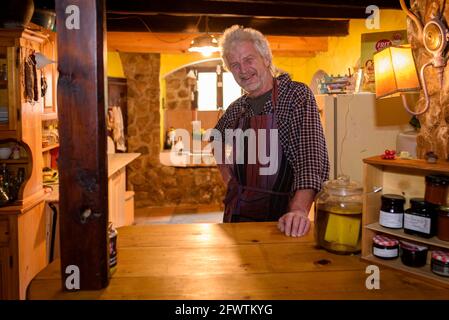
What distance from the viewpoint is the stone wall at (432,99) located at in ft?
5.00

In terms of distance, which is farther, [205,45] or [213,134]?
[205,45]

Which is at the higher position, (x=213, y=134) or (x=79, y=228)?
(x=213, y=134)

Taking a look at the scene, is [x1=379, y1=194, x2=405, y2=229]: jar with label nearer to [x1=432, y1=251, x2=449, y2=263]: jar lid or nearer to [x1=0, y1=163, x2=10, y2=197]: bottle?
[x1=432, y1=251, x2=449, y2=263]: jar lid

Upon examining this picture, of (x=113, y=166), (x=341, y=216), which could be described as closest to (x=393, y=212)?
(x=341, y=216)

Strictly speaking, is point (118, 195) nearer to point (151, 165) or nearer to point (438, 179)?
point (151, 165)

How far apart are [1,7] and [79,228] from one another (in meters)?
2.24

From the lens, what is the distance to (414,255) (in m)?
1.06

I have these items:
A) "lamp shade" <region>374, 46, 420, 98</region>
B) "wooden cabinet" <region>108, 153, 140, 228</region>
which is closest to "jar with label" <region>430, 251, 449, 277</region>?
"lamp shade" <region>374, 46, 420, 98</region>

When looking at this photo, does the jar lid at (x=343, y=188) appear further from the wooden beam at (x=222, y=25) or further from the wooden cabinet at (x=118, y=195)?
the wooden beam at (x=222, y=25)

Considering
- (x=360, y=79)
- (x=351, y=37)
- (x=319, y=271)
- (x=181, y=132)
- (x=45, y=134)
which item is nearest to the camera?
(x=319, y=271)

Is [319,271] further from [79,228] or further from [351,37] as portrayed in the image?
[351,37]

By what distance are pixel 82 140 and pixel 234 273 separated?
1.65 feet

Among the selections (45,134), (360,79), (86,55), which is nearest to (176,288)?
(86,55)
